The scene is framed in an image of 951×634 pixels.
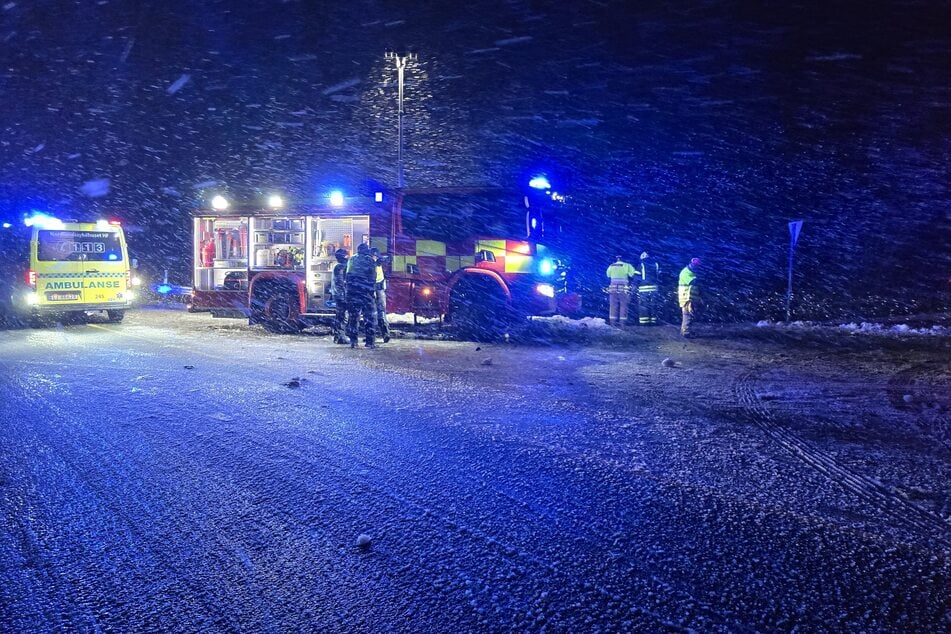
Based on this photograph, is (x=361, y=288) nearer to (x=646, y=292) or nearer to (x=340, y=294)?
(x=340, y=294)

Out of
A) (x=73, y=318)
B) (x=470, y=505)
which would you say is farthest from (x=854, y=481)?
(x=73, y=318)

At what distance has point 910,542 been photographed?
2977 mm

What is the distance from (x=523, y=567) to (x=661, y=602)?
1.92ft

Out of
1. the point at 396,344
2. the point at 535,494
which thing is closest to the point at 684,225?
the point at 396,344

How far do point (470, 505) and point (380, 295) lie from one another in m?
7.57

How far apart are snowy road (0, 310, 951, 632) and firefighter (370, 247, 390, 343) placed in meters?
3.39

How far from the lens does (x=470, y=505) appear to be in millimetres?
3408

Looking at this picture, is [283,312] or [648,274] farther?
[648,274]

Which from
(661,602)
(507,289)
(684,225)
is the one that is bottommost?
(661,602)

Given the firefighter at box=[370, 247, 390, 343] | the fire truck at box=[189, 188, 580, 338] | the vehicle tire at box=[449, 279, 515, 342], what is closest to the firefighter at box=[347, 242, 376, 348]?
the firefighter at box=[370, 247, 390, 343]

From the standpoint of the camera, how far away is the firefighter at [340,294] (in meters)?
10.5

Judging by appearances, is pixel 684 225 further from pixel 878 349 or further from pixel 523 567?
pixel 523 567

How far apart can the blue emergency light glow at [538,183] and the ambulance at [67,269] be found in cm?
966

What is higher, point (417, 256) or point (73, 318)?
point (417, 256)
